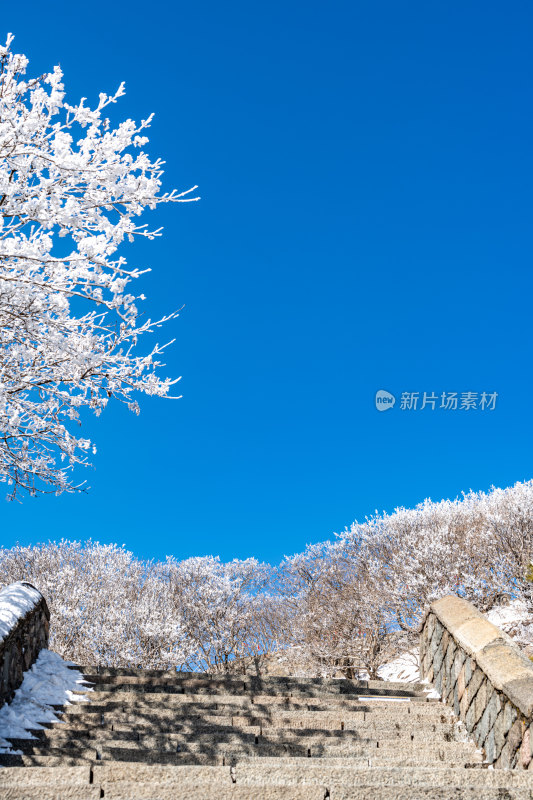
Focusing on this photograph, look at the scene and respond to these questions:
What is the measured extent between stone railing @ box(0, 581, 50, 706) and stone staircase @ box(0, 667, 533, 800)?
2.43 ft

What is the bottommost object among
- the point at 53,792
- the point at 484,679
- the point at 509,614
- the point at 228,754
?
the point at 53,792

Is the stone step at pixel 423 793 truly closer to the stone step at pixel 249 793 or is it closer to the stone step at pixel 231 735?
the stone step at pixel 249 793

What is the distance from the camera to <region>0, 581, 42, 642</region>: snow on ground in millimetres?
7157

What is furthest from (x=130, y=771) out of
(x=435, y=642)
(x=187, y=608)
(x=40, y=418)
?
(x=187, y=608)

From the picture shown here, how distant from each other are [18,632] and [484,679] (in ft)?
17.3

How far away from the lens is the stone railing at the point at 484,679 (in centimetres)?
560

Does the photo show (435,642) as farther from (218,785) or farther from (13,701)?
(218,785)

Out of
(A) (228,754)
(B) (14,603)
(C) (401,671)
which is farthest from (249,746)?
(C) (401,671)

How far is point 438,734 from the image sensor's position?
6.74 m

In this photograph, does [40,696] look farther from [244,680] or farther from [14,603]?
[244,680]

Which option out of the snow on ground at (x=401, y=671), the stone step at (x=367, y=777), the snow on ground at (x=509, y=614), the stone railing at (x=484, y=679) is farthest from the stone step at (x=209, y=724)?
the snow on ground at (x=401, y=671)

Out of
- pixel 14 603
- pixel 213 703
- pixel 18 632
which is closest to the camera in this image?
pixel 213 703

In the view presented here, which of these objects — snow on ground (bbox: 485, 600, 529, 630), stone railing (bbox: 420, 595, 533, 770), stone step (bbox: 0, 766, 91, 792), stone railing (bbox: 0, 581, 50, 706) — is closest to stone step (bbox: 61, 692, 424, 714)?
stone railing (bbox: 0, 581, 50, 706)

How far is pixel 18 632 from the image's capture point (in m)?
7.55
